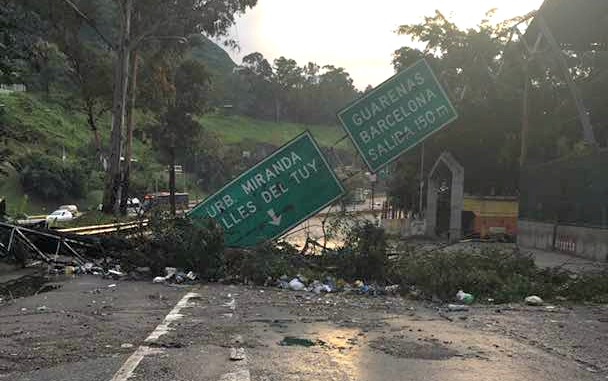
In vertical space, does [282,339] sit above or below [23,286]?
above

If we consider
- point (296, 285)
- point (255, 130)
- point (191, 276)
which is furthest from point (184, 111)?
point (255, 130)

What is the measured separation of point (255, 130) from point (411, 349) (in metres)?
162

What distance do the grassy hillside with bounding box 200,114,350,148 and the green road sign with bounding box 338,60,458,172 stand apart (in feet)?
440

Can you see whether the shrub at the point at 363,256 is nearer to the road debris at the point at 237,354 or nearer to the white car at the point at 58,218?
the road debris at the point at 237,354

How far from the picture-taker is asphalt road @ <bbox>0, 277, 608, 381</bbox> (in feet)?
21.3

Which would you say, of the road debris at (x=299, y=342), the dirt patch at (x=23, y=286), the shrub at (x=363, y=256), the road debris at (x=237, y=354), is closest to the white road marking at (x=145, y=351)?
the road debris at (x=237, y=354)

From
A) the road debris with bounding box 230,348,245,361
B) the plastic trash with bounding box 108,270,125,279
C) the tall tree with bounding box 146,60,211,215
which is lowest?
the plastic trash with bounding box 108,270,125,279

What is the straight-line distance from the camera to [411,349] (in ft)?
25.0

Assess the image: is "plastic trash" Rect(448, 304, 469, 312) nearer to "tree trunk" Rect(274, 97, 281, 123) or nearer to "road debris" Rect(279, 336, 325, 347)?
"road debris" Rect(279, 336, 325, 347)

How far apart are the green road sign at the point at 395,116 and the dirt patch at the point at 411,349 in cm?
756

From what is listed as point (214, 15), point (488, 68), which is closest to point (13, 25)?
point (214, 15)

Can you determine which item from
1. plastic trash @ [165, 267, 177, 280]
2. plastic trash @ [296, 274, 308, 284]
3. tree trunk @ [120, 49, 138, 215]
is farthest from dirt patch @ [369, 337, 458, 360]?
tree trunk @ [120, 49, 138, 215]

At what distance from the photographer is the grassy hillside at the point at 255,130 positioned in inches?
6152

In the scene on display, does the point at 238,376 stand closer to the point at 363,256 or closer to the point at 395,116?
the point at 363,256
